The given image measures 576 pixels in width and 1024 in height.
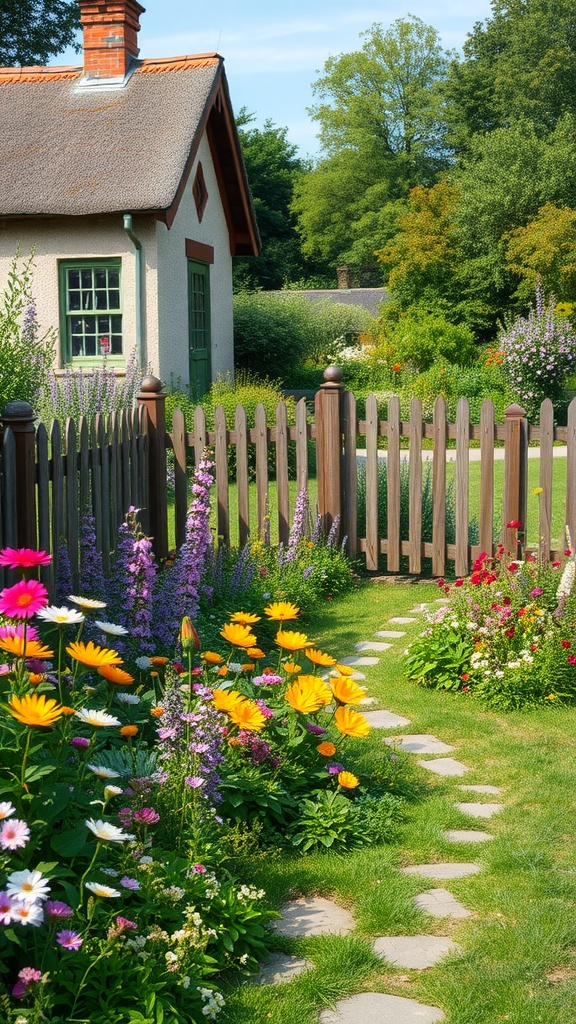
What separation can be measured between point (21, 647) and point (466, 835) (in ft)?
6.39

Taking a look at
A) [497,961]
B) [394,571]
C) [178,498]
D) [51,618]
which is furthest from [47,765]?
[394,571]

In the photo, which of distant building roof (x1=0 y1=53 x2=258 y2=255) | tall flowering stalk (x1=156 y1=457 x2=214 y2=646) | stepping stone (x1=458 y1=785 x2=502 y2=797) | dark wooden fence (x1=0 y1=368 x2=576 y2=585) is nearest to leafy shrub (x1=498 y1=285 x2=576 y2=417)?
distant building roof (x1=0 y1=53 x2=258 y2=255)

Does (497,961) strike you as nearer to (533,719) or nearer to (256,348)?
(533,719)

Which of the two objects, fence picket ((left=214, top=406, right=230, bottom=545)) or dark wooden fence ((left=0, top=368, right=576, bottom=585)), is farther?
fence picket ((left=214, top=406, right=230, bottom=545))

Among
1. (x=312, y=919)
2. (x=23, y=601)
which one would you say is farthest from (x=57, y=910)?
(x=312, y=919)

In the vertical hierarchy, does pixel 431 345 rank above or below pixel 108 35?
below

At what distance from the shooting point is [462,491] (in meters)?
7.64

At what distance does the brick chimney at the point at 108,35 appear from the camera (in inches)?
620

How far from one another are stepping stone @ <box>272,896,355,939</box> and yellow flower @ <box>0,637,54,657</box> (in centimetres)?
112

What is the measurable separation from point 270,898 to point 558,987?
919 millimetres

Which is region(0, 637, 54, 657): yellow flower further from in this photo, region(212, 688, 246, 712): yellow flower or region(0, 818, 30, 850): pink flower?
region(212, 688, 246, 712): yellow flower

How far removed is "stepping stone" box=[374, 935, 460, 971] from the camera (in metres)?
2.95

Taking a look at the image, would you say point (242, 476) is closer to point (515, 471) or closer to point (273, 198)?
point (515, 471)

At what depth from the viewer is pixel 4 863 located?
7.43ft
